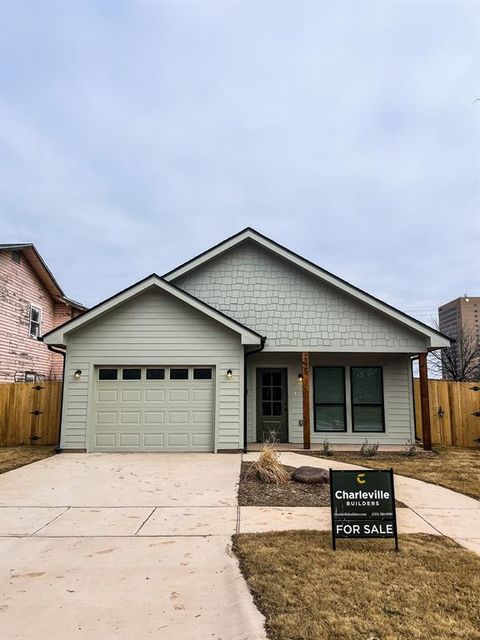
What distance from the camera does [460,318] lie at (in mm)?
35500

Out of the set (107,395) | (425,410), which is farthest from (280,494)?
(425,410)

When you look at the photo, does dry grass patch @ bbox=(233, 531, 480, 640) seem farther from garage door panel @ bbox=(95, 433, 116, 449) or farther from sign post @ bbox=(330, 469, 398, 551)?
garage door panel @ bbox=(95, 433, 116, 449)

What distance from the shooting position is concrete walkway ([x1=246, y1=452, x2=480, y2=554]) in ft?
18.7

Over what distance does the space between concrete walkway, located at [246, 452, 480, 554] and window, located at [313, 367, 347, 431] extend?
601 cm

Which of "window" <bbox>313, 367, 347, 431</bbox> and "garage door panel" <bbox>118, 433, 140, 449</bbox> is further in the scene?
"window" <bbox>313, 367, 347, 431</bbox>

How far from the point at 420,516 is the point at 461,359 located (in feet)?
87.2

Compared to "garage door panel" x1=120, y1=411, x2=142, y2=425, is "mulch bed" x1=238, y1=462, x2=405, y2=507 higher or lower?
lower

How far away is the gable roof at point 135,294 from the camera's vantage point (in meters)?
11.9

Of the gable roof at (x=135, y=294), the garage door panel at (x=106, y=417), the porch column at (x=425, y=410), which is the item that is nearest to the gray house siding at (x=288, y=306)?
the porch column at (x=425, y=410)

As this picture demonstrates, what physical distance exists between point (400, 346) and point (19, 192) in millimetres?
30771

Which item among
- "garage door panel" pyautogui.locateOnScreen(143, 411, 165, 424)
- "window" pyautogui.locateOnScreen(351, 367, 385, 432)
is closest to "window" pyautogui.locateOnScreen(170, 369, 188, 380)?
"garage door panel" pyautogui.locateOnScreen(143, 411, 165, 424)

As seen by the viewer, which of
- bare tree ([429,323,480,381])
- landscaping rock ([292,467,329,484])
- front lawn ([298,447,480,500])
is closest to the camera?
landscaping rock ([292,467,329,484])

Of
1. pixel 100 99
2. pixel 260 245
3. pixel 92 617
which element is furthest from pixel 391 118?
pixel 92 617

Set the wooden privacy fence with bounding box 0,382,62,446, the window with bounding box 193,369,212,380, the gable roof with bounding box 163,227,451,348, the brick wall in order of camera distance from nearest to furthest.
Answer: the window with bounding box 193,369,212,380, the gable roof with bounding box 163,227,451,348, the wooden privacy fence with bounding box 0,382,62,446, the brick wall
